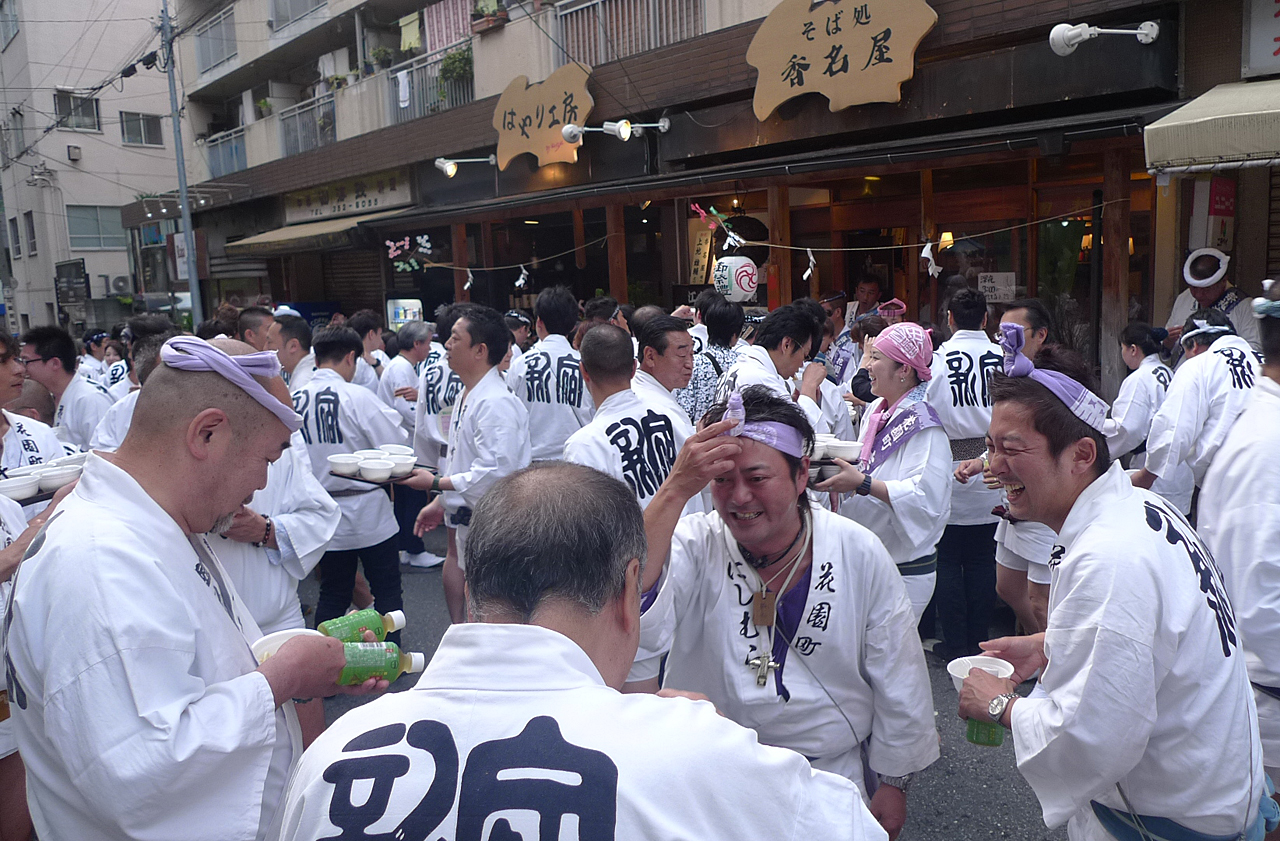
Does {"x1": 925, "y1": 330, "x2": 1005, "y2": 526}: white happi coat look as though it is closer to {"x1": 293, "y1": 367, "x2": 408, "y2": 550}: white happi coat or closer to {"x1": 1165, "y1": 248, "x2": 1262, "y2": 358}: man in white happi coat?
{"x1": 1165, "y1": 248, "x2": 1262, "y2": 358}: man in white happi coat

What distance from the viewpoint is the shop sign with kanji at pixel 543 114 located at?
13.3 meters

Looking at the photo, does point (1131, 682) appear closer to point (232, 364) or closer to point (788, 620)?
point (788, 620)

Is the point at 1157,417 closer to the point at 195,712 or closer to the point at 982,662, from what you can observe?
the point at 982,662

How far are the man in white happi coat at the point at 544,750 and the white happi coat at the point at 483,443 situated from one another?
3.99m

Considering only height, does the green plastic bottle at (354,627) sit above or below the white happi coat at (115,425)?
below

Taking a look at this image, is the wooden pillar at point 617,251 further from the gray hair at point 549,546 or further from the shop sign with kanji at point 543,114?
the gray hair at point 549,546

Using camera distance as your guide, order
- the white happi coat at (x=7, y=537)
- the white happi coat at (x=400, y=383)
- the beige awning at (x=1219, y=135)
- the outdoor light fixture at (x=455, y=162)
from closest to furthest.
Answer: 1. the white happi coat at (x=7, y=537)
2. the beige awning at (x=1219, y=135)
3. the white happi coat at (x=400, y=383)
4. the outdoor light fixture at (x=455, y=162)

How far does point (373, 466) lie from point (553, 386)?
227 cm

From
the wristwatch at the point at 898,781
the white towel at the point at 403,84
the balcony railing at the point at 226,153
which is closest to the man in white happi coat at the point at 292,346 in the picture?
the wristwatch at the point at 898,781

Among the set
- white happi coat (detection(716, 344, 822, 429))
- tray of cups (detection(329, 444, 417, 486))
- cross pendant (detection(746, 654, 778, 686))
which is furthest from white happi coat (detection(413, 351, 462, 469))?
cross pendant (detection(746, 654, 778, 686))

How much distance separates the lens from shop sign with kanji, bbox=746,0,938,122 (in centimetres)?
921

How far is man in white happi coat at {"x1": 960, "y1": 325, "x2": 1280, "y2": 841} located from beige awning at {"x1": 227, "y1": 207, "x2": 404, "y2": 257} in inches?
675

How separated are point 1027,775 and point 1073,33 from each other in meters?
7.82

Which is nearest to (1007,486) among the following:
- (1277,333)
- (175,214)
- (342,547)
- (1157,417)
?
(1277,333)
